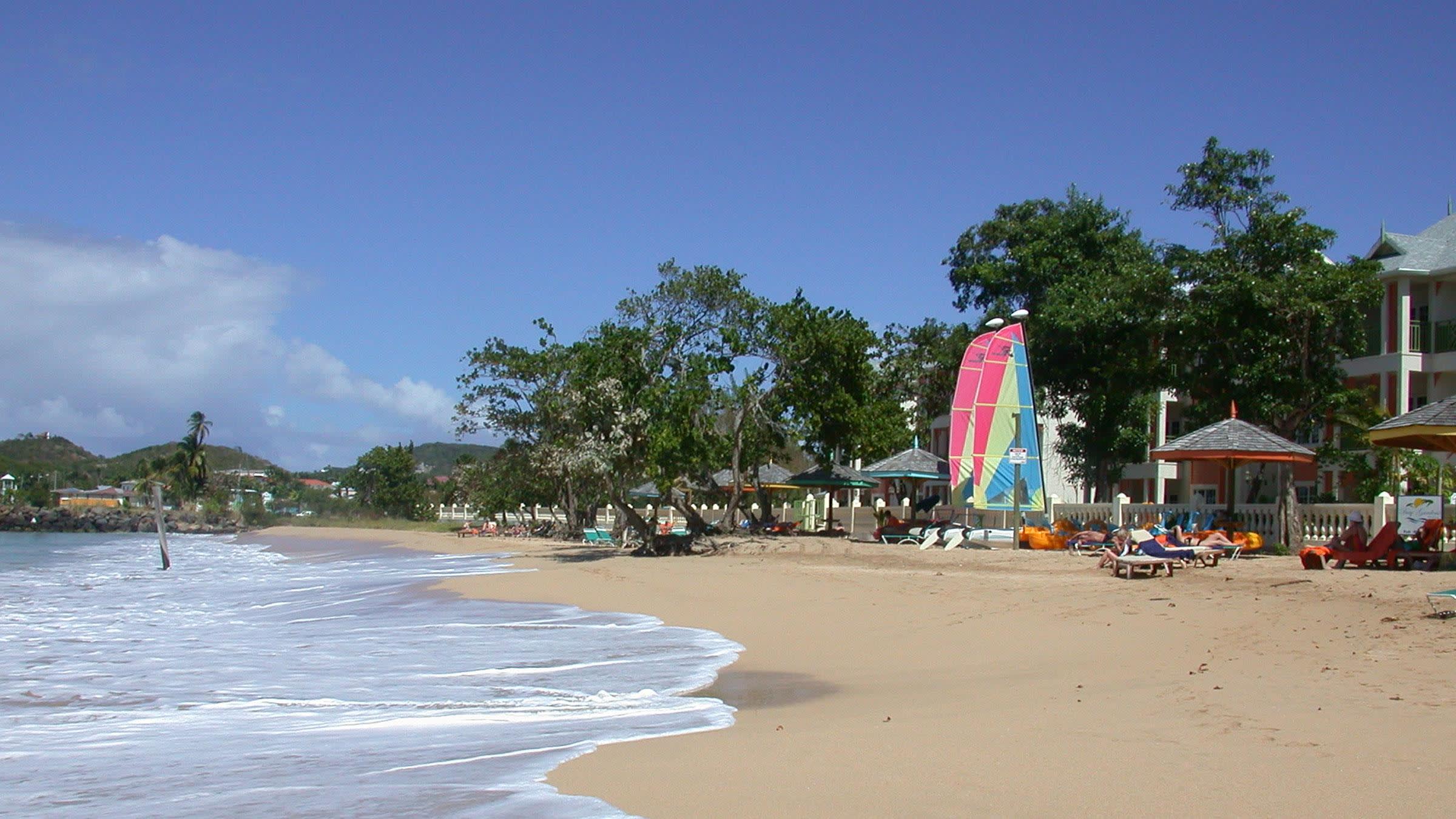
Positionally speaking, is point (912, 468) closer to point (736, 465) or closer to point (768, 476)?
point (736, 465)

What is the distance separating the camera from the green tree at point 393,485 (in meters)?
73.5

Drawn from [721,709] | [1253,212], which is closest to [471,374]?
[1253,212]

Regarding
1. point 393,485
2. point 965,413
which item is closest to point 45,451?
point 393,485

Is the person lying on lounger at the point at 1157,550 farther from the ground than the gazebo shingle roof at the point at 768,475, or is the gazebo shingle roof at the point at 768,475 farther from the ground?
the gazebo shingle roof at the point at 768,475

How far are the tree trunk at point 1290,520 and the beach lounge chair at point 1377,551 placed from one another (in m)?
3.25

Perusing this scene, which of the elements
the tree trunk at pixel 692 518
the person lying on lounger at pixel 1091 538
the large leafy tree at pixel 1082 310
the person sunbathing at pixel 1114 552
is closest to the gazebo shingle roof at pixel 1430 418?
the person sunbathing at pixel 1114 552

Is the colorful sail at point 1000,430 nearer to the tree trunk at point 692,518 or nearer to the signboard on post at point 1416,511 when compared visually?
the tree trunk at point 692,518

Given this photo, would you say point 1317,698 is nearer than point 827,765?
No

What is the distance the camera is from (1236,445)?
17594 millimetres

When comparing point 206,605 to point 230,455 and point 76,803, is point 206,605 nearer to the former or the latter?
point 76,803

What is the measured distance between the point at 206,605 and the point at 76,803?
14.2 metres

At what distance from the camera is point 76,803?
20.1 feet

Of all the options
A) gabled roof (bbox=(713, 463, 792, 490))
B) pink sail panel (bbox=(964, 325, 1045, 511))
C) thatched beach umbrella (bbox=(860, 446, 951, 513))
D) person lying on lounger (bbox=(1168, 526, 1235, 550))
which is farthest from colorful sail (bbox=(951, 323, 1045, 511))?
gabled roof (bbox=(713, 463, 792, 490))

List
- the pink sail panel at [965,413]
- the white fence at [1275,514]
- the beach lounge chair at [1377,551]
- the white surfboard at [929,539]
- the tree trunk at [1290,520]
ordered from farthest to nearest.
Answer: the pink sail panel at [965,413], the white surfboard at [929,539], the tree trunk at [1290,520], the white fence at [1275,514], the beach lounge chair at [1377,551]
